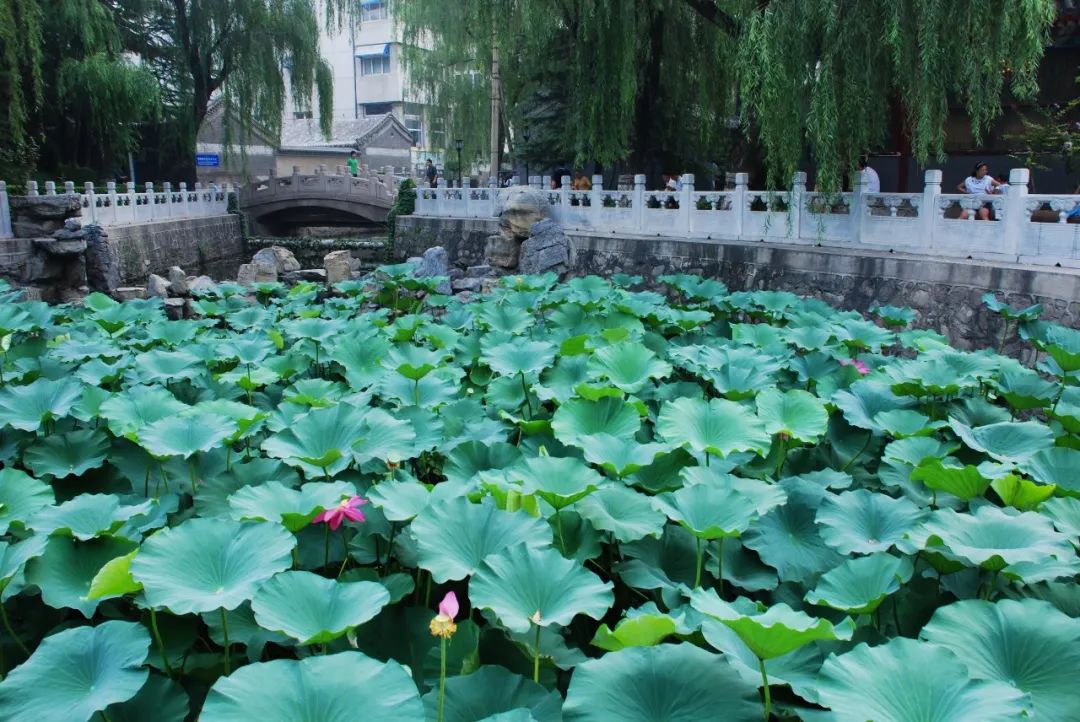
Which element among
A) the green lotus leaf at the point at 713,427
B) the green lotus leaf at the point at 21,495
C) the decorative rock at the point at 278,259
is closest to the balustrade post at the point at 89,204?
the decorative rock at the point at 278,259

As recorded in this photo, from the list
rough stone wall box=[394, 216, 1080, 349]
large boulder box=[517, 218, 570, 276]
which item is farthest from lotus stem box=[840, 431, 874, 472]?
large boulder box=[517, 218, 570, 276]

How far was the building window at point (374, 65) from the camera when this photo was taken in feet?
115

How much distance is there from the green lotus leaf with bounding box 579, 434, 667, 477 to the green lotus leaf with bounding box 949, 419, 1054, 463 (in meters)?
0.87

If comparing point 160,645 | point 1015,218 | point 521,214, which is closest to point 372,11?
point 521,214

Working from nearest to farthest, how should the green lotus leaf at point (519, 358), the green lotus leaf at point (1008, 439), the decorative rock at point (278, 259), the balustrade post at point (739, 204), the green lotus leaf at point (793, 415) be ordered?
the green lotus leaf at point (1008, 439)
the green lotus leaf at point (793, 415)
the green lotus leaf at point (519, 358)
the balustrade post at point (739, 204)
the decorative rock at point (278, 259)

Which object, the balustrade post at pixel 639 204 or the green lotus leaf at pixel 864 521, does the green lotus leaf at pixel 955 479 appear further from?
the balustrade post at pixel 639 204

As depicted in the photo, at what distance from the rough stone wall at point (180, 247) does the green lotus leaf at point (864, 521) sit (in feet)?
46.1

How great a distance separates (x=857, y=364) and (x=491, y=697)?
2.41 m

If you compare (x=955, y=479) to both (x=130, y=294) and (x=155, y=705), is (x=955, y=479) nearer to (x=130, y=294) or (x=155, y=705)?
(x=155, y=705)

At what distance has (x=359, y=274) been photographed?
624 inches

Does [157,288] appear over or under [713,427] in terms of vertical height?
under

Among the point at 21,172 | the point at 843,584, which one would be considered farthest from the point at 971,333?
the point at 21,172

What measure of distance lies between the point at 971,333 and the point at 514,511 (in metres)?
6.44

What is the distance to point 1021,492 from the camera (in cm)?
→ 190
